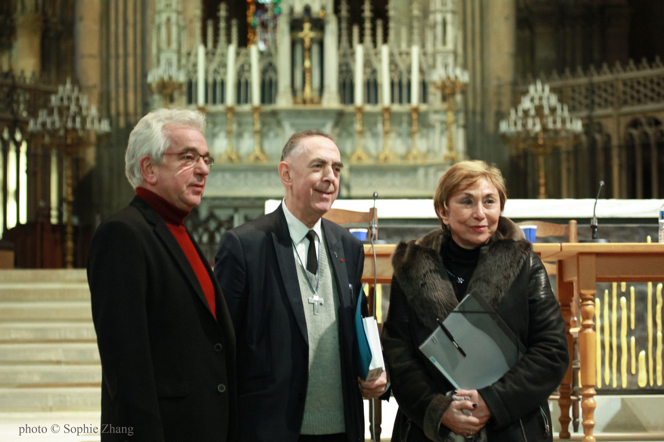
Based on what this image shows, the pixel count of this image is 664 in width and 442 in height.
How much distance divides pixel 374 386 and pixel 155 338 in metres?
0.61

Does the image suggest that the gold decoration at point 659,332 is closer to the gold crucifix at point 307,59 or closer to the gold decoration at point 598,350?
the gold decoration at point 598,350

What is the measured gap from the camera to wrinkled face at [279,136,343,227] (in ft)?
6.24

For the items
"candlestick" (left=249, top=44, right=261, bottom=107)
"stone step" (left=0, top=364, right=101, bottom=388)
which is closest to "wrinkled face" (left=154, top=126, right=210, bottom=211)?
"stone step" (left=0, top=364, right=101, bottom=388)

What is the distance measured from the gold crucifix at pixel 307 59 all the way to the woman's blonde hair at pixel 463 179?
253 inches

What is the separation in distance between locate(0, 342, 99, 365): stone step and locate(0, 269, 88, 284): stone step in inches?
52.9

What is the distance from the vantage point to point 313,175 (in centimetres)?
190

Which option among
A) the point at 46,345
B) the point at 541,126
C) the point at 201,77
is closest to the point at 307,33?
the point at 201,77

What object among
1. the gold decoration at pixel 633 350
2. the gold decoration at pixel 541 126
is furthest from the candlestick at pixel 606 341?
the gold decoration at pixel 541 126

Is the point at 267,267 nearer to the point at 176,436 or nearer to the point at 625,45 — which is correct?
the point at 176,436

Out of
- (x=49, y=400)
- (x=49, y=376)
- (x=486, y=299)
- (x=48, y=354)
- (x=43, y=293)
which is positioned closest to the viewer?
(x=486, y=299)

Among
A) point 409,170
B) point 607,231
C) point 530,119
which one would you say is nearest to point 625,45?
point 530,119

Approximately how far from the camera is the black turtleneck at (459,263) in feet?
6.66

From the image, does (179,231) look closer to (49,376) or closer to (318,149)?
(318,149)

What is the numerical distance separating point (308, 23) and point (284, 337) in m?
6.93
